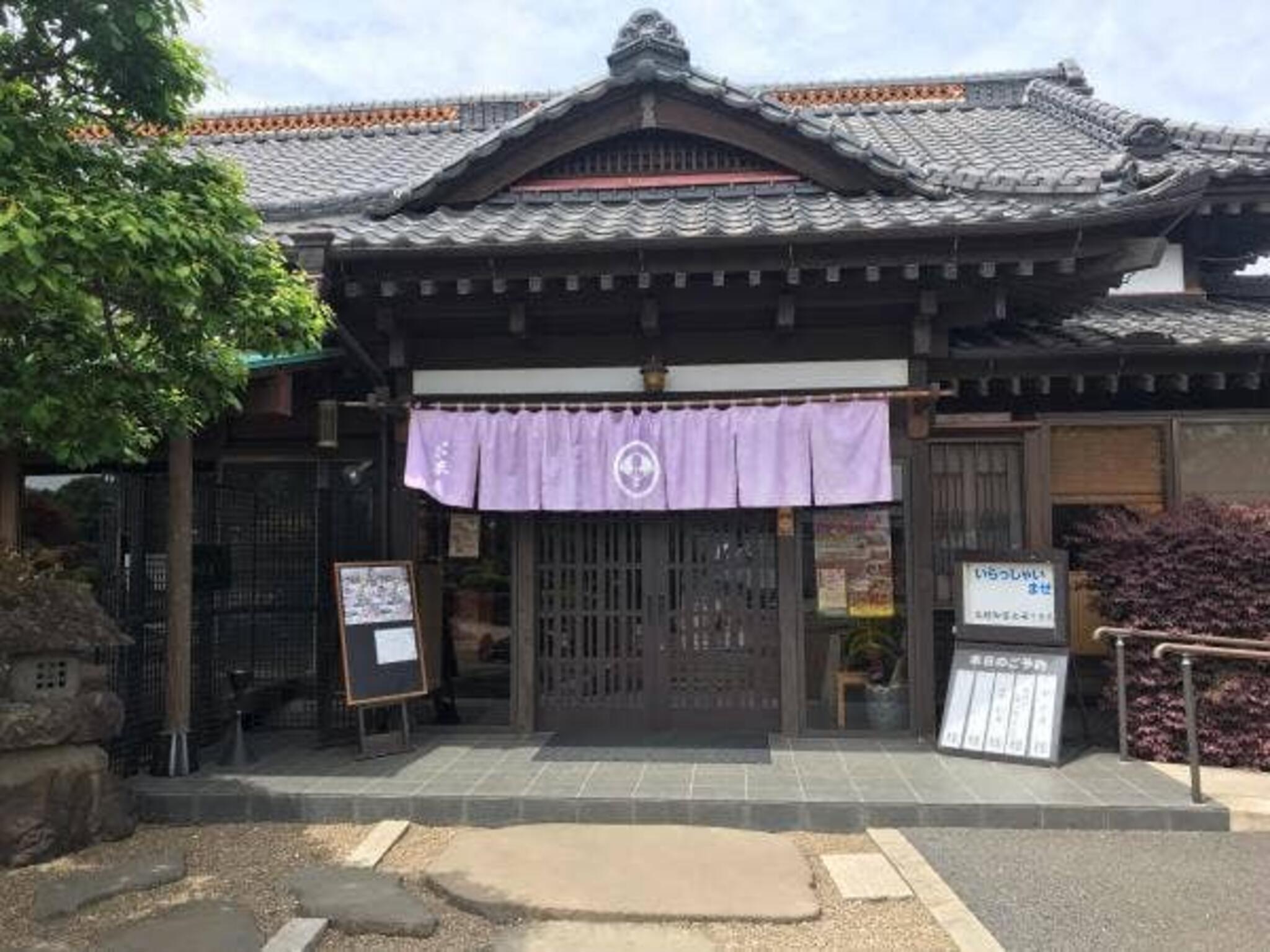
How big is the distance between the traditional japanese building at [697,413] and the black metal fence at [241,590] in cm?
4

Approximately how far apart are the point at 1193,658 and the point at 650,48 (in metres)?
7.11

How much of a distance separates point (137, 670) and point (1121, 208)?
320 inches

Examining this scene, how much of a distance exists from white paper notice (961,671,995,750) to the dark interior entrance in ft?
5.16

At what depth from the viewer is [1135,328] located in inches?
349

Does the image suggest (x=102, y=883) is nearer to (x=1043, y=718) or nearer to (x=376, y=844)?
(x=376, y=844)

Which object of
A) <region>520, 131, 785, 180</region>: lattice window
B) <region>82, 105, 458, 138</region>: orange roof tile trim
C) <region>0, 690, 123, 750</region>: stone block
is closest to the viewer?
<region>0, 690, 123, 750</region>: stone block

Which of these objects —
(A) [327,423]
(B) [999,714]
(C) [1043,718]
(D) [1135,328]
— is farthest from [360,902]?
(D) [1135,328]

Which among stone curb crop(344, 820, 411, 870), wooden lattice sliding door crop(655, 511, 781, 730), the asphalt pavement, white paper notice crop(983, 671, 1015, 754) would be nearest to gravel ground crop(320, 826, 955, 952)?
the asphalt pavement

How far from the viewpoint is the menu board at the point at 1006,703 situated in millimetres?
7320

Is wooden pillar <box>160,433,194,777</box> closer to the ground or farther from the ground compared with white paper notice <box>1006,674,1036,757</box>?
farther from the ground

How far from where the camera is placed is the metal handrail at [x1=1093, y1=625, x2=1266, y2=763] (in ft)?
22.6

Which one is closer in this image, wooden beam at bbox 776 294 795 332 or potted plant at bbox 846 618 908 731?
wooden beam at bbox 776 294 795 332

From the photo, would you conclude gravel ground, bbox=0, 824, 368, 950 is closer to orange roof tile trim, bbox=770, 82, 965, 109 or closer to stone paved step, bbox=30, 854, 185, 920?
stone paved step, bbox=30, 854, 185, 920

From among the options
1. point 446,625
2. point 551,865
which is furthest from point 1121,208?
point 446,625
